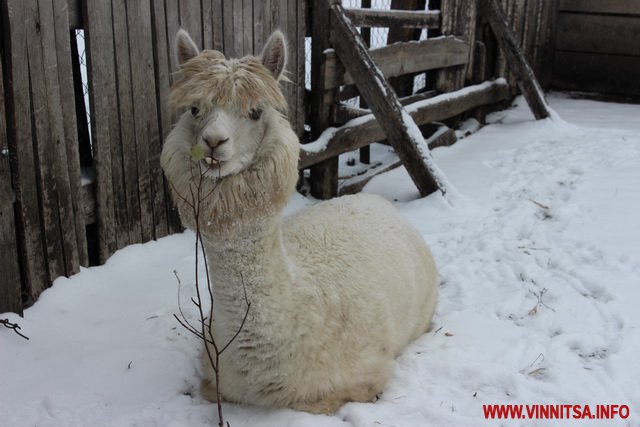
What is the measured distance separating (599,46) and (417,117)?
5.56m

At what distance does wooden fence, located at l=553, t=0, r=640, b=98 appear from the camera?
1093 cm

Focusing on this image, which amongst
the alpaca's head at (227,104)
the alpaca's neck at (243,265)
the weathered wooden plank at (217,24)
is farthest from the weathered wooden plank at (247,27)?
the alpaca's neck at (243,265)

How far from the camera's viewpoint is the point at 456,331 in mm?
3877

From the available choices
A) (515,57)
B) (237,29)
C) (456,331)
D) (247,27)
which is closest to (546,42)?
(515,57)

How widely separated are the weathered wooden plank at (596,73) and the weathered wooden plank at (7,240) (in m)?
9.95

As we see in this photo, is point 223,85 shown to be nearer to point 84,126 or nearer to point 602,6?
point 84,126

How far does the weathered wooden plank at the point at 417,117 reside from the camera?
19.7ft

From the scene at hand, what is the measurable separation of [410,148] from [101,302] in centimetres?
310

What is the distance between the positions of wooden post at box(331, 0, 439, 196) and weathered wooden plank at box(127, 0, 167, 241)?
1.97 meters

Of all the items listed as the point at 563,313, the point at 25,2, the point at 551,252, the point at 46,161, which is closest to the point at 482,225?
the point at 551,252

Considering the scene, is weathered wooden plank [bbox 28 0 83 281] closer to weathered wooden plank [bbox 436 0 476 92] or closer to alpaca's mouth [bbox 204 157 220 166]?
alpaca's mouth [bbox 204 157 220 166]

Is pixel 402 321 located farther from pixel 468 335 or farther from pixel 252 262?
pixel 252 262

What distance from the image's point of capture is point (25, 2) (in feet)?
12.3

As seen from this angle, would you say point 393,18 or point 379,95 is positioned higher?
point 393,18
